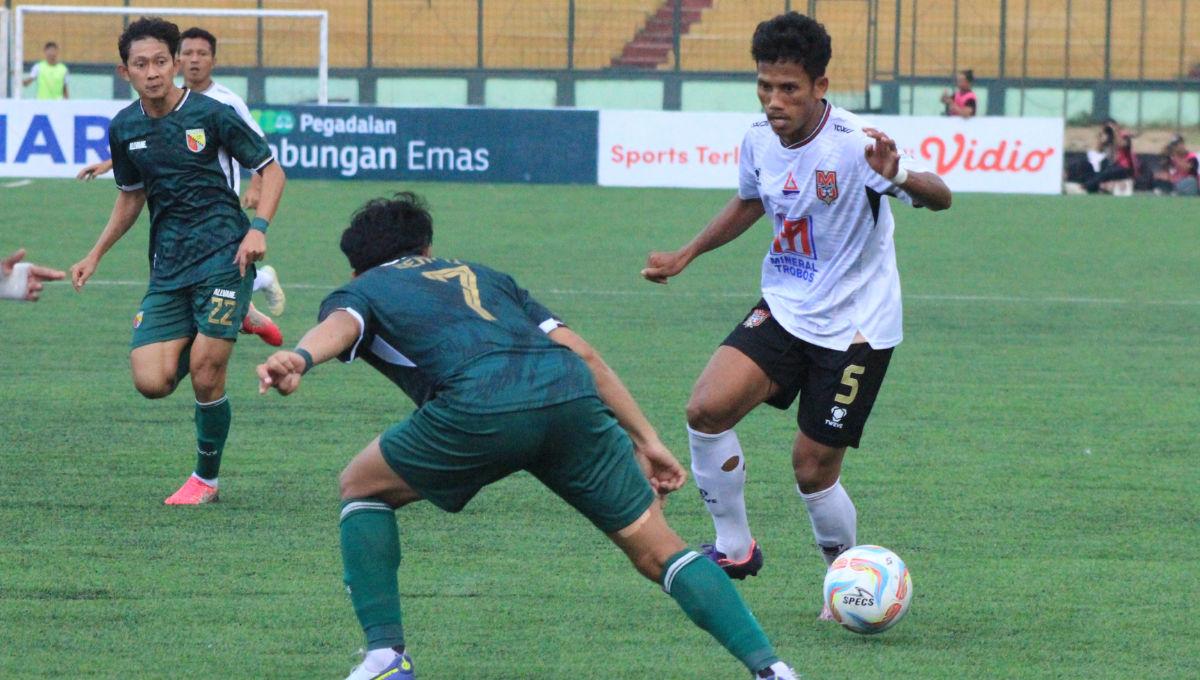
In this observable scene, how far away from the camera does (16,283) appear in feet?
21.4

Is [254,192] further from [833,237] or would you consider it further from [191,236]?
[833,237]

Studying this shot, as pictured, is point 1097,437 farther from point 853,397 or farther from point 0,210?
point 0,210

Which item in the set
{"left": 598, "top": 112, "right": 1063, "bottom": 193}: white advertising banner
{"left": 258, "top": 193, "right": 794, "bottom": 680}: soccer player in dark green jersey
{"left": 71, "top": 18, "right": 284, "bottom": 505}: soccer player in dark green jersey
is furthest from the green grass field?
{"left": 598, "top": 112, "right": 1063, "bottom": 193}: white advertising banner

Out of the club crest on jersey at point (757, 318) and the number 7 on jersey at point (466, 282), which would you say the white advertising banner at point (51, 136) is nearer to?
the club crest on jersey at point (757, 318)

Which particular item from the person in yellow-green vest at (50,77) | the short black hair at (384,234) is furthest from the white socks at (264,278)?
the person in yellow-green vest at (50,77)

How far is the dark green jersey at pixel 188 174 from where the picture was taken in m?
6.80

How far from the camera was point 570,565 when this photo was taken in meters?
5.97

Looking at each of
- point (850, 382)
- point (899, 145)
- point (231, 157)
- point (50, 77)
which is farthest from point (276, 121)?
point (850, 382)

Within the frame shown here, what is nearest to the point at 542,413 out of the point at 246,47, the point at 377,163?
A: the point at 377,163

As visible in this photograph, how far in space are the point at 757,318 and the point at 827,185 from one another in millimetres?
521

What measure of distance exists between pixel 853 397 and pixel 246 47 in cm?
2705

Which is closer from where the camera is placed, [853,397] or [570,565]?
[853,397]

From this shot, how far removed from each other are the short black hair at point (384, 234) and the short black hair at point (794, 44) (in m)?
1.33

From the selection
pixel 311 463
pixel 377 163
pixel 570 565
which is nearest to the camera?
pixel 570 565
